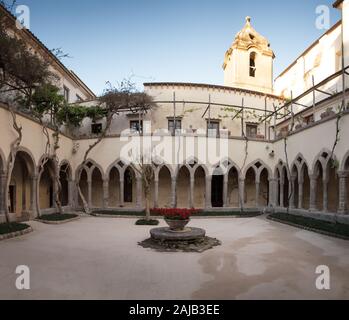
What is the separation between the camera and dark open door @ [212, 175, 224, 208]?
20.5m

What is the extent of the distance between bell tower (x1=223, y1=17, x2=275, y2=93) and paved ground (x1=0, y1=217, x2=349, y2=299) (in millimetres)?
18899

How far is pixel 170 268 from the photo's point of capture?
20.3 ft

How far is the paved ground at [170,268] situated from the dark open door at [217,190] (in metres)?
10.4

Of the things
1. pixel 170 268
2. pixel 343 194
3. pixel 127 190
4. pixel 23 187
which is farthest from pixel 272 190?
pixel 23 187

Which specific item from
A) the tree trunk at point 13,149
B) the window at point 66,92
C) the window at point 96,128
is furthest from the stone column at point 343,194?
the window at point 66,92

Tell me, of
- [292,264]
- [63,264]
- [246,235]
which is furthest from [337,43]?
[63,264]

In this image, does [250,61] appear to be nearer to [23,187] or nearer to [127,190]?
[127,190]

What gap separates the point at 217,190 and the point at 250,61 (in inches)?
534

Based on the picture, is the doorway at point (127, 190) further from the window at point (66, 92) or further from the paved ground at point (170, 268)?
the paved ground at point (170, 268)

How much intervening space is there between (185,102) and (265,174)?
308 inches

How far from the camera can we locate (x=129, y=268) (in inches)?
242

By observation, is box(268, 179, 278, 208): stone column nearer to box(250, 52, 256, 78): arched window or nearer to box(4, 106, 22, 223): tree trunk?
box(250, 52, 256, 78): arched window

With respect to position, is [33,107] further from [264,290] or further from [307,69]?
[307,69]

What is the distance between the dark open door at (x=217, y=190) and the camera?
20.5 metres
